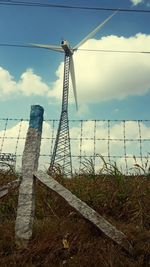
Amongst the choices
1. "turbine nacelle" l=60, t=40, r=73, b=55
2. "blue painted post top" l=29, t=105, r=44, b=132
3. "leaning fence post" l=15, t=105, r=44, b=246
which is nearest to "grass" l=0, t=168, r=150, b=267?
"leaning fence post" l=15, t=105, r=44, b=246

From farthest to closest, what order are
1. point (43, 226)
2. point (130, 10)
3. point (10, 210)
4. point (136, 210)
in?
1. point (130, 10)
2. point (10, 210)
3. point (136, 210)
4. point (43, 226)

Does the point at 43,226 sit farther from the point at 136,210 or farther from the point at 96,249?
the point at 136,210

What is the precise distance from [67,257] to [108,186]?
2.51 m

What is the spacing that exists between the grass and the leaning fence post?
0.17m

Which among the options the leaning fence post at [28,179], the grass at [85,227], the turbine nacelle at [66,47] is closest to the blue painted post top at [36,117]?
the leaning fence post at [28,179]

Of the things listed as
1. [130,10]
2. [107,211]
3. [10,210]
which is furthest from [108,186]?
[130,10]

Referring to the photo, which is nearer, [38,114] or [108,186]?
[38,114]

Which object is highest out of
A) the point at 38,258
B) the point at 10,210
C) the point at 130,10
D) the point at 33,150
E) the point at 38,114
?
the point at 130,10

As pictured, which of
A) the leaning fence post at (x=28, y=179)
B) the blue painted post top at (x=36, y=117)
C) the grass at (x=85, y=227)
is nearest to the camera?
the grass at (x=85, y=227)

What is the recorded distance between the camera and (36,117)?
6.77m

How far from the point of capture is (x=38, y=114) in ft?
22.3

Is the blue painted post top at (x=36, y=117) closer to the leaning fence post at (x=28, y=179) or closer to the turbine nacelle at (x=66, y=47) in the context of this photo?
the leaning fence post at (x=28, y=179)

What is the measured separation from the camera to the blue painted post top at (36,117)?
6.71 m

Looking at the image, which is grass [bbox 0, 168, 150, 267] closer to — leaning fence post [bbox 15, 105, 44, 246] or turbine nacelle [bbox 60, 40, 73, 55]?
leaning fence post [bbox 15, 105, 44, 246]
